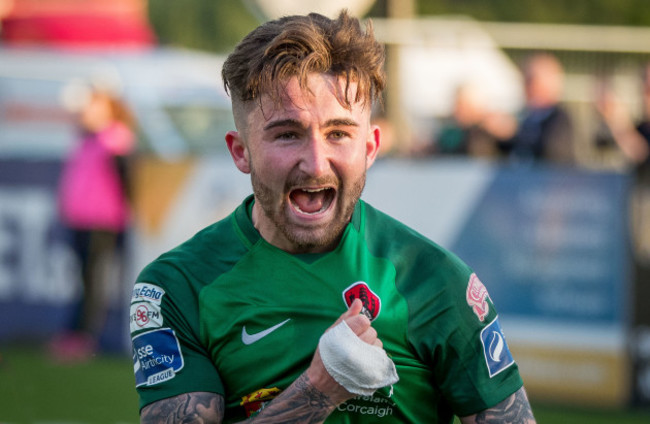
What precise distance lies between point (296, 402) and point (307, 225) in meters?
0.48

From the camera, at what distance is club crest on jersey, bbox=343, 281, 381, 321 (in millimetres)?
2939

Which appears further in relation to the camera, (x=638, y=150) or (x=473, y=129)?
(x=473, y=129)

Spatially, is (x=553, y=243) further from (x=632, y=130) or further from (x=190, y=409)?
(x=190, y=409)

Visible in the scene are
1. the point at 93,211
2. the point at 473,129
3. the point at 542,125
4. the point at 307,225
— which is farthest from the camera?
the point at 93,211

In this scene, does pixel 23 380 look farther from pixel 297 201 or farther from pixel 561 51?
pixel 561 51

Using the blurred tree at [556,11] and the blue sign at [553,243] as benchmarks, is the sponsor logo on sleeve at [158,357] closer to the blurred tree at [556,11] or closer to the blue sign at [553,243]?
the blue sign at [553,243]

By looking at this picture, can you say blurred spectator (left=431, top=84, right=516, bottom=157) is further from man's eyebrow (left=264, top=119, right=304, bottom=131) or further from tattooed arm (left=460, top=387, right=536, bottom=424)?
man's eyebrow (left=264, top=119, right=304, bottom=131)

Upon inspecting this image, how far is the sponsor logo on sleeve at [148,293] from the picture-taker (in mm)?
3029

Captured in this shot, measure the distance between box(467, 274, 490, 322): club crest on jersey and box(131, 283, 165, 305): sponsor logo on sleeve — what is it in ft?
2.81

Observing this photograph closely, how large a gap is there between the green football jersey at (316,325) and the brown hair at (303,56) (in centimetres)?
44

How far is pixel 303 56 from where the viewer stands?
2.85m

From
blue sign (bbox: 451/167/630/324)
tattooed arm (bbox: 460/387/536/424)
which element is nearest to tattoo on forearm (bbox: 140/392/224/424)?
tattooed arm (bbox: 460/387/536/424)

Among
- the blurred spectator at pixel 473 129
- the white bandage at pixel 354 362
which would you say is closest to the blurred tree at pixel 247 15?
the blurred spectator at pixel 473 129

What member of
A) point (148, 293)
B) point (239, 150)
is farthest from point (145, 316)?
point (239, 150)
